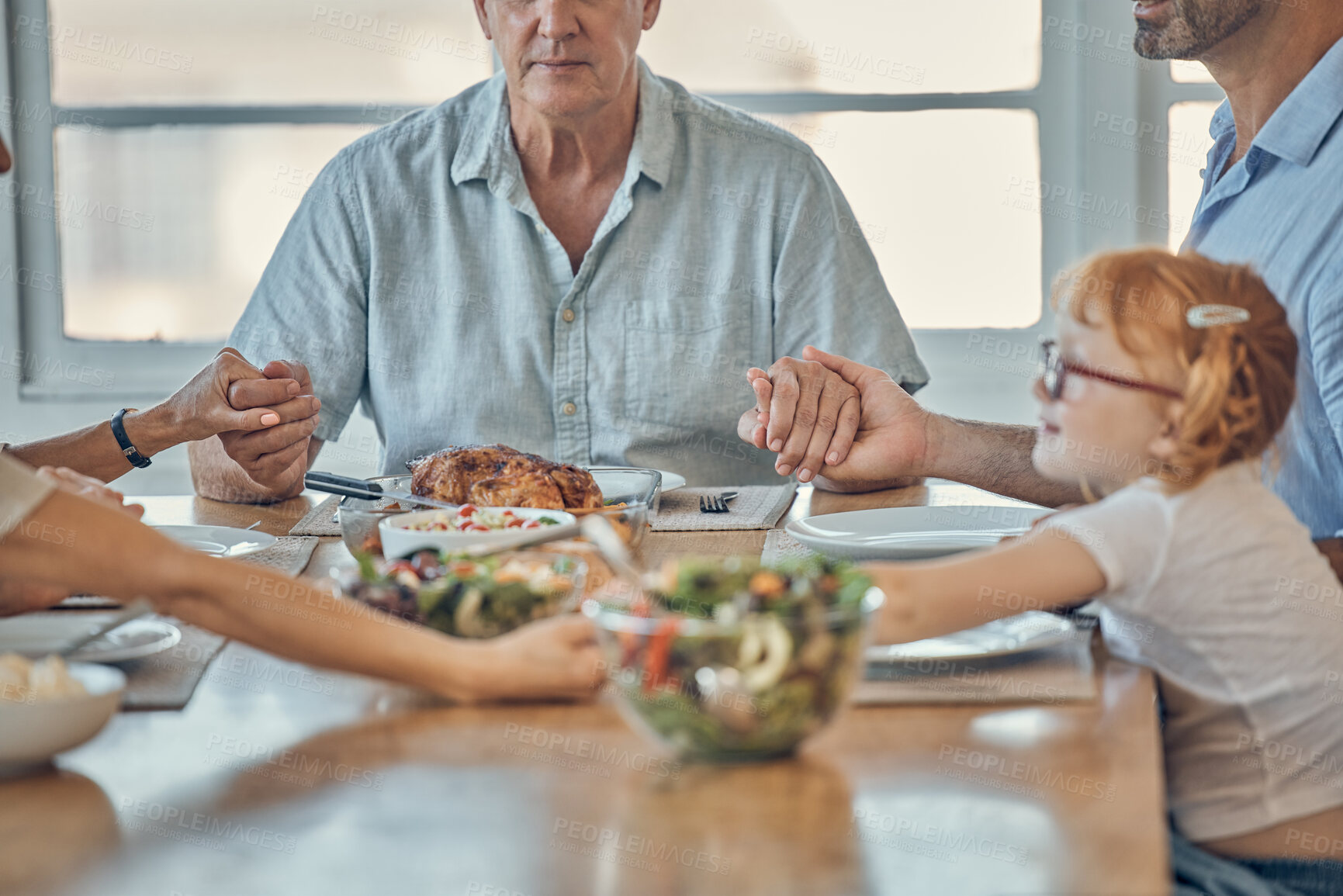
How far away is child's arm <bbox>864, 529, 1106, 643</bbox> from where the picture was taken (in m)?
0.87

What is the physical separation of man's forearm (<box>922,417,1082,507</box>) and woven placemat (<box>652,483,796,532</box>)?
0.21 metres

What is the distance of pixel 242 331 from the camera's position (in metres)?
2.09

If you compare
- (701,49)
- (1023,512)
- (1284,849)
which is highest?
(701,49)

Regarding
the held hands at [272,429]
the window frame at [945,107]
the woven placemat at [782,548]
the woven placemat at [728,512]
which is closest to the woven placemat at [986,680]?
the woven placemat at [782,548]

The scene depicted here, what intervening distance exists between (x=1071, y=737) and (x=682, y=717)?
0.26 metres

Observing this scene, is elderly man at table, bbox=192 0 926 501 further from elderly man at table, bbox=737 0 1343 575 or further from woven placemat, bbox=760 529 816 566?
woven placemat, bbox=760 529 816 566

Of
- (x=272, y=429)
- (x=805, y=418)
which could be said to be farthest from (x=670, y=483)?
(x=272, y=429)

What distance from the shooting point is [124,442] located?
1665mm

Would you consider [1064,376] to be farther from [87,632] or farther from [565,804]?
[87,632]

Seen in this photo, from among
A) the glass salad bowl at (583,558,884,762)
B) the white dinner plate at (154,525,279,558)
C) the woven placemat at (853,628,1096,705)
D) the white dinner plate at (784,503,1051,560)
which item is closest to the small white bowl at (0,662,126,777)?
the glass salad bowl at (583,558,884,762)

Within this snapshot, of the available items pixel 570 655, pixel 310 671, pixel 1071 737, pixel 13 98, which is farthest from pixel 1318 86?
pixel 13 98

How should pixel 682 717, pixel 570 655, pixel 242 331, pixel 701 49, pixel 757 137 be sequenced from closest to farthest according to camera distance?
pixel 682 717, pixel 570 655, pixel 242 331, pixel 757 137, pixel 701 49

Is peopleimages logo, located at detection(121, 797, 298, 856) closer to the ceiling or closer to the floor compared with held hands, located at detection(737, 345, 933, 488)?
closer to the floor

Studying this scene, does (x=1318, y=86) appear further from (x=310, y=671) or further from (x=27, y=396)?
(x=27, y=396)
